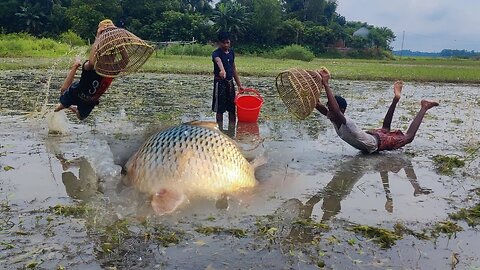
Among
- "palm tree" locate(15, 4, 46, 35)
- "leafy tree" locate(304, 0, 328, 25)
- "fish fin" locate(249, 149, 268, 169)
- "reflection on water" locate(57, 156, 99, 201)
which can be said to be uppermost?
"leafy tree" locate(304, 0, 328, 25)

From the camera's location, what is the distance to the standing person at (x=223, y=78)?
7855 millimetres

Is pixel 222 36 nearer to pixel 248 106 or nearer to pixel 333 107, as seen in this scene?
pixel 248 106

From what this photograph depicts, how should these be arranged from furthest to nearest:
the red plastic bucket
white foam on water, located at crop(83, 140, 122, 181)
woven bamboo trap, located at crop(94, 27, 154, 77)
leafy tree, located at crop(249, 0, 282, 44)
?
Result: 1. leafy tree, located at crop(249, 0, 282, 44)
2. the red plastic bucket
3. woven bamboo trap, located at crop(94, 27, 154, 77)
4. white foam on water, located at crop(83, 140, 122, 181)

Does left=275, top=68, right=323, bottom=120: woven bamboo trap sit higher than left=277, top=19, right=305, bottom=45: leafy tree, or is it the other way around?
left=277, top=19, right=305, bottom=45: leafy tree

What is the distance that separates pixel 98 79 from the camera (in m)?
6.17

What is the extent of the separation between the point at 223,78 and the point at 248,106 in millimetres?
968

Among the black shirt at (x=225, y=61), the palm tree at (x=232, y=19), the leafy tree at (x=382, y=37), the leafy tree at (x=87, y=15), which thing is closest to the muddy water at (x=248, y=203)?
the black shirt at (x=225, y=61)

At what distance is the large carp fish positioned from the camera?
4.22 metres

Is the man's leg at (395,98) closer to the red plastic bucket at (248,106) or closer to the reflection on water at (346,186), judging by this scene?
the reflection on water at (346,186)

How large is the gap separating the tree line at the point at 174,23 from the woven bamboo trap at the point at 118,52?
39386mm

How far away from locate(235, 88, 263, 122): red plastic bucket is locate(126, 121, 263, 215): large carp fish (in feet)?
11.9

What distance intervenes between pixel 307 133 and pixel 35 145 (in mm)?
4083

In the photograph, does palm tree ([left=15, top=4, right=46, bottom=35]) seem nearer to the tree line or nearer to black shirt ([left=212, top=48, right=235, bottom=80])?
the tree line

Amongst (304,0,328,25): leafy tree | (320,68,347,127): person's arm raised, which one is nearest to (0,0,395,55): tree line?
(304,0,328,25): leafy tree
